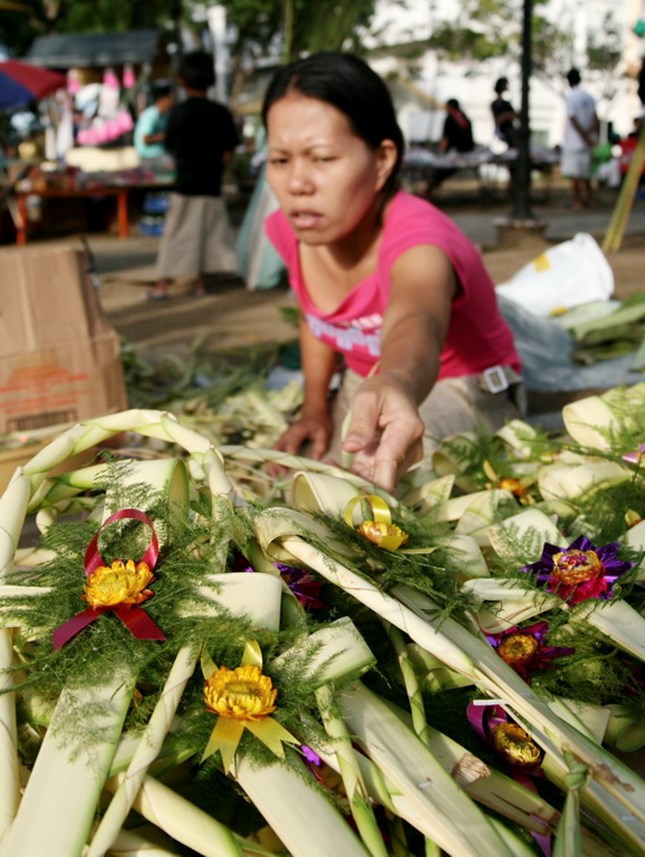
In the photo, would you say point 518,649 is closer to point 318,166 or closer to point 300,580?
point 300,580

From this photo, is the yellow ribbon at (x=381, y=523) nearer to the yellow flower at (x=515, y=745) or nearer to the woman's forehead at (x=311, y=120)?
the yellow flower at (x=515, y=745)

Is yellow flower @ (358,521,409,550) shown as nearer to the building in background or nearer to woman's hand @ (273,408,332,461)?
woman's hand @ (273,408,332,461)

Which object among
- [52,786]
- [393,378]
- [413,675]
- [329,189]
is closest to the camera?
[52,786]

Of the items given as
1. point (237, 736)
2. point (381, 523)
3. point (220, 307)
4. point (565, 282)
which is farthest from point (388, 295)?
point (220, 307)

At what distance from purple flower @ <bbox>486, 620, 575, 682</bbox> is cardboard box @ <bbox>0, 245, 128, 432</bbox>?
4.81 feet

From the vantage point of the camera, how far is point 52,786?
74 centimetres

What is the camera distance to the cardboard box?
2113 mm

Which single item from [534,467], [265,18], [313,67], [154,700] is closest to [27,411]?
[313,67]

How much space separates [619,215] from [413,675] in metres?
6.61

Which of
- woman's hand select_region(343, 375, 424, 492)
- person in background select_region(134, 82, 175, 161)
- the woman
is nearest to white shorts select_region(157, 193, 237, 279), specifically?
person in background select_region(134, 82, 175, 161)

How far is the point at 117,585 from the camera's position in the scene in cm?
85

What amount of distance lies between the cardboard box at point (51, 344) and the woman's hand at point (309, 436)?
0.47 m

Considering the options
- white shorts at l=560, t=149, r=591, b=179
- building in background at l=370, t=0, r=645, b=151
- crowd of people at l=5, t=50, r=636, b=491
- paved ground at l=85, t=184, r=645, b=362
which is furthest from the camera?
building in background at l=370, t=0, r=645, b=151

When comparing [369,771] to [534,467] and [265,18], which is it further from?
[265,18]
